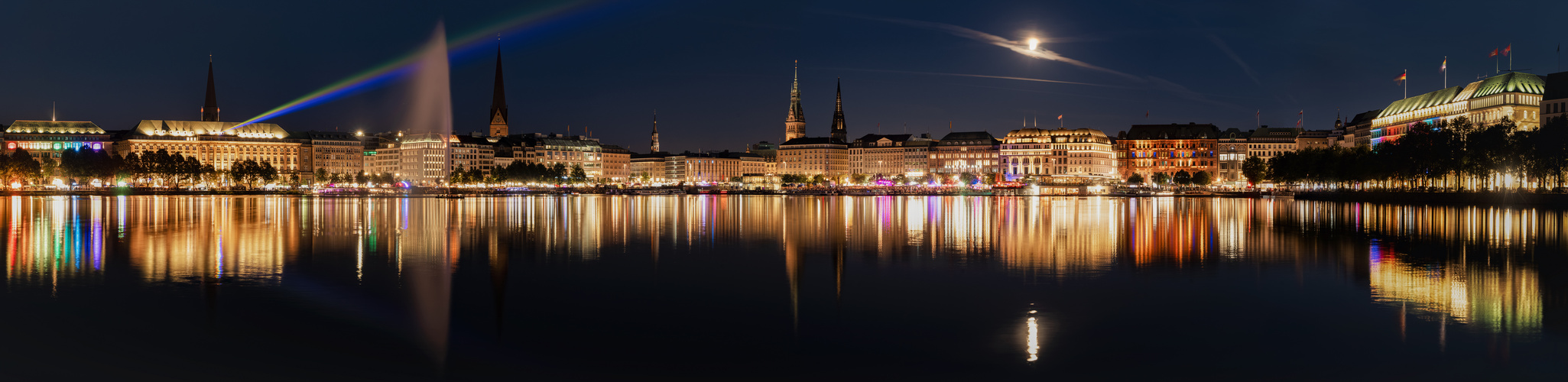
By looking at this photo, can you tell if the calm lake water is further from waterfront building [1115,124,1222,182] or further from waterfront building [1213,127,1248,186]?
waterfront building [1213,127,1248,186]

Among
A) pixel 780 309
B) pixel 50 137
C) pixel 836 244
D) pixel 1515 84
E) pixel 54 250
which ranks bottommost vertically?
pixel 780 309

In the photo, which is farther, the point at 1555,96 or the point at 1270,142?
the point at 1270,142

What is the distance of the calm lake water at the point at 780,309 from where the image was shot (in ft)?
38.9

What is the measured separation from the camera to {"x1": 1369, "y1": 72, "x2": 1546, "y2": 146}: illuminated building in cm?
10662

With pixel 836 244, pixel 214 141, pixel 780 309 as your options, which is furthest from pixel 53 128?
pixel 780 309

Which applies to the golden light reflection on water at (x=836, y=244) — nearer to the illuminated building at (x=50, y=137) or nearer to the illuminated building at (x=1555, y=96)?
the illuminated building at (x=1555, y=96)

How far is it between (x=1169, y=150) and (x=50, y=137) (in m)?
213

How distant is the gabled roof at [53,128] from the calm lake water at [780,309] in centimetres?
17469

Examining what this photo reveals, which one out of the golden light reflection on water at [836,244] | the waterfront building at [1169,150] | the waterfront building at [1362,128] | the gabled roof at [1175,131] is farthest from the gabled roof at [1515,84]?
the gabled roof at [1175,131]

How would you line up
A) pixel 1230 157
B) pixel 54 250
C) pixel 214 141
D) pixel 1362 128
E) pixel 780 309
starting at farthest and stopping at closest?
pixel 1230 157
pixel 214 141
pixel 1362 128
pixel 54 250
pixel 780 309

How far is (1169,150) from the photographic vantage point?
7554 inches

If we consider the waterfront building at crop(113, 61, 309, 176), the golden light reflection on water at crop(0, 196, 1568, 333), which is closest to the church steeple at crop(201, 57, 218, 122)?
the waterfront building at crop(113, 61, 309, 176)

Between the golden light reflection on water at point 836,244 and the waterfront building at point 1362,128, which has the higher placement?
the waterfront building at point 1362,128

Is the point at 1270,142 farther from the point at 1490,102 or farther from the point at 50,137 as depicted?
the point at 50,137
